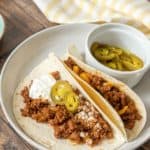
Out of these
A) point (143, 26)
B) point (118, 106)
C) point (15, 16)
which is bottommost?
point (143, 26)

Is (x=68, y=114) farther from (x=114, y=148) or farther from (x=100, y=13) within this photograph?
(x=100, y=13)

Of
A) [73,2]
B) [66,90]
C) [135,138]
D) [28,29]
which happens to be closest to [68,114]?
[66,90]

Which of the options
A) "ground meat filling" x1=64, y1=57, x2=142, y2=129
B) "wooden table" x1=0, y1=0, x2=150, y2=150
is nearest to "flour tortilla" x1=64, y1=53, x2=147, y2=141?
"ground meat filling" x1=64, y1=57, x2=142, y2=129

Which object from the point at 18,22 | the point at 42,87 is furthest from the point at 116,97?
the point at 18,22

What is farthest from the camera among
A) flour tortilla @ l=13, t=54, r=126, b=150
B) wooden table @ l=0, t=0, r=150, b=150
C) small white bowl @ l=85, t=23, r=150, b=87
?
wooden table @ l=0, t=0, r=150, b=150

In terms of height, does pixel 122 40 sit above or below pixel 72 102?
below

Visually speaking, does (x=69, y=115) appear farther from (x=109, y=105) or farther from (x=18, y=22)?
(x=18, y=22)

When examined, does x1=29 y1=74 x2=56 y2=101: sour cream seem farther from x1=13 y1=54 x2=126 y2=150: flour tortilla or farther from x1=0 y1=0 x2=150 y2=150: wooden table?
x1=0 y1=0 x2=150 y2=150: wooden table
